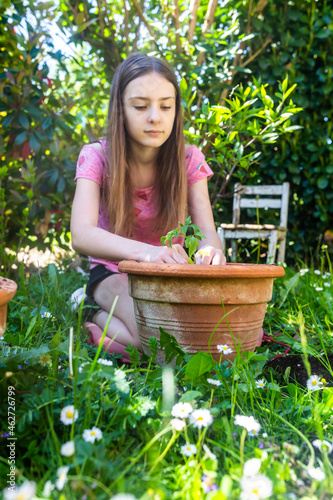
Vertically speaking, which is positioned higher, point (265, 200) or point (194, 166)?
point (194, 166)

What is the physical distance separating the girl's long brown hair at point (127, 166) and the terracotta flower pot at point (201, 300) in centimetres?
62

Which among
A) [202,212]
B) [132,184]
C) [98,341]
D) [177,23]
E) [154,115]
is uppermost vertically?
[177,23]

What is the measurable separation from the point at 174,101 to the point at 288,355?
119cm

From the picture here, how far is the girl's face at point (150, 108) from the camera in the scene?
1.82m

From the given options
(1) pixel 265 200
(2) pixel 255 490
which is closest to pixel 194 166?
(2) pixel 255 490

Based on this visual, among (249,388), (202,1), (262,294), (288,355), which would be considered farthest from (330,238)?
(249,388)

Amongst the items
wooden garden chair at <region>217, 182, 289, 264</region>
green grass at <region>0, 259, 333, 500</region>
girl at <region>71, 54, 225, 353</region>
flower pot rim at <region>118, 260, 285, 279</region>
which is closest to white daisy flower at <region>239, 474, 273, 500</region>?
green grass at <region>0, 259, 333, 500</region>

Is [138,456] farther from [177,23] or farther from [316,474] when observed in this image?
[177,23]

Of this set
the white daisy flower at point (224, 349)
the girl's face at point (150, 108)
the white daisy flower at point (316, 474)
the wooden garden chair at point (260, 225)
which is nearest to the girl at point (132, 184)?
the girl's face at point (150, 108)

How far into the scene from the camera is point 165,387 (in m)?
0.97

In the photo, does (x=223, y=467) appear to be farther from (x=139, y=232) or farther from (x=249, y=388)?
(x=139, y=232)

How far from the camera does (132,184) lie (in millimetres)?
2078

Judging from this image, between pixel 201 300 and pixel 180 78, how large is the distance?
2288 millimetres

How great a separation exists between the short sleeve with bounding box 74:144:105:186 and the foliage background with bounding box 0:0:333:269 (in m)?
0.53
